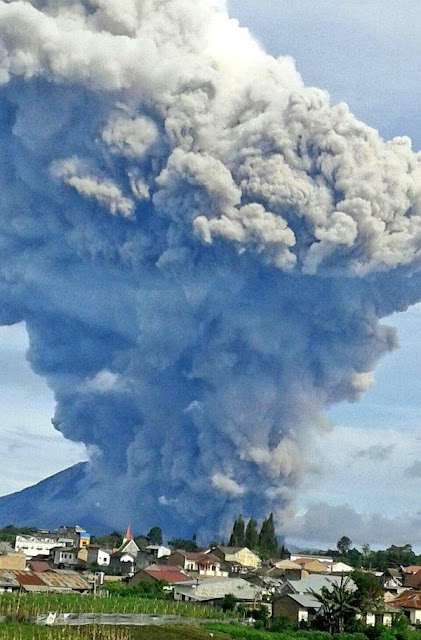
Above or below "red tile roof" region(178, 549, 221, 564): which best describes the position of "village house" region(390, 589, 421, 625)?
below

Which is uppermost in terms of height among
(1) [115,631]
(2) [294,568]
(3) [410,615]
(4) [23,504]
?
(4) [23,504]

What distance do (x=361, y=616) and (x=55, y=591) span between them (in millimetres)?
11423

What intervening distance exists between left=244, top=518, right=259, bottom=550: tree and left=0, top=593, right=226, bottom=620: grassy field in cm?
2240

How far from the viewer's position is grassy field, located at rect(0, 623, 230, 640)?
24.4 metres

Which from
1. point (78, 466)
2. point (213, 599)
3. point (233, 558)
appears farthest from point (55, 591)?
point (78, 466)

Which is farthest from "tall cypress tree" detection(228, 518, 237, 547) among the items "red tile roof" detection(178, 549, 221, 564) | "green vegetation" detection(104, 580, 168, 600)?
"green vegetation" detection(104, 580, 168, 600)

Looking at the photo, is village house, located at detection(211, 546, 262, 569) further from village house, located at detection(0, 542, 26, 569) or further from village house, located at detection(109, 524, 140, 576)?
village house, located at detection(0, 542, 26, 569)

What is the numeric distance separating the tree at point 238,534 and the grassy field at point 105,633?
30.3 meters

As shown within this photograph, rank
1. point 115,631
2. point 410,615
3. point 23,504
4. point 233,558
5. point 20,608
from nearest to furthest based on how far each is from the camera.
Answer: point 115,631, point 20,608, point 410,615, point 233,558, point 23,504

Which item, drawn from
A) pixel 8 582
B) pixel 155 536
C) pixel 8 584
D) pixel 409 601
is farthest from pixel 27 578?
pixel 155 536

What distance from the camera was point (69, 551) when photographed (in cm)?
5106

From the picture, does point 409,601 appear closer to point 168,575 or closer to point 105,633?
point 168,575

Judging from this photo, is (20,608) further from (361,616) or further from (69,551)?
(69,551)

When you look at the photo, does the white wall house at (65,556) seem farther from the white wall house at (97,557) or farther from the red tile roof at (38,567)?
the red tile roof at (38,567)
